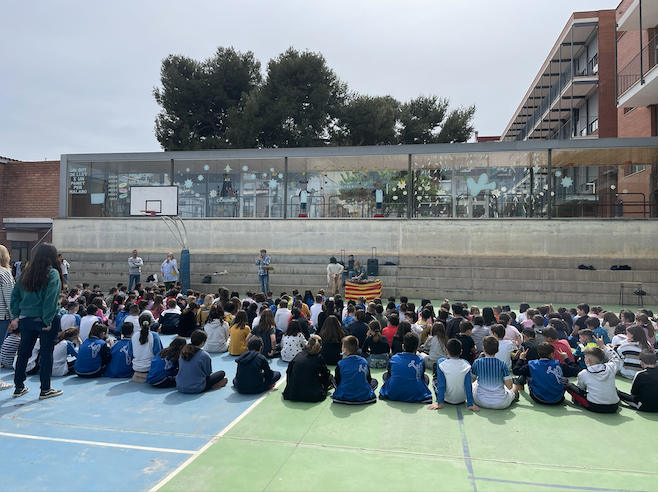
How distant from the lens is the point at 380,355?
7828mm

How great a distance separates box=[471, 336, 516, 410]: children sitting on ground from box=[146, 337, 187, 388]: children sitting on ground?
13.8ft

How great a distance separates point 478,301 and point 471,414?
10544 mm

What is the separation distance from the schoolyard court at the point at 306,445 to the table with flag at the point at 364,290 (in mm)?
9265

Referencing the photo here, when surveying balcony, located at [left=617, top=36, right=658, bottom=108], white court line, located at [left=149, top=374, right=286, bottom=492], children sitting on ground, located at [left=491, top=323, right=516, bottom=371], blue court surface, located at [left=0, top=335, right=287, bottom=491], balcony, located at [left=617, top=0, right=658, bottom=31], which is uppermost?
balcony, located at [left=617, top=0, right=658, bottom=31]

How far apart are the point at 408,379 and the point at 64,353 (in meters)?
5.50

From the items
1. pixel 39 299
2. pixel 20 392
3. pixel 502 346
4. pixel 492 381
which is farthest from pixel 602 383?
pixel 20 392

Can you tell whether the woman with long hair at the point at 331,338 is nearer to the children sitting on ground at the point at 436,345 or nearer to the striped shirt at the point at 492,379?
the children sitting on ground at the point at 436,345

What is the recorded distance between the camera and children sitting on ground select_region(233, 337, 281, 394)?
645 cm

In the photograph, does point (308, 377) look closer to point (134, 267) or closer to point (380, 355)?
point (380, 355)

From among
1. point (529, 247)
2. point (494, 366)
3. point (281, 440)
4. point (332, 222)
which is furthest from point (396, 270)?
point (281, 440)

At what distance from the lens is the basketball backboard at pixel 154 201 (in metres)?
20.1

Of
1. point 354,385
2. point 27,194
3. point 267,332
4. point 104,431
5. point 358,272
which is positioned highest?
point 27,194

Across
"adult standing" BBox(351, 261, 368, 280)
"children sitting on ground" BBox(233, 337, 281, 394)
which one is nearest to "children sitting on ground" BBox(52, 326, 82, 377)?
"children sitting on ground" BBox(233, 337, 281, 394)

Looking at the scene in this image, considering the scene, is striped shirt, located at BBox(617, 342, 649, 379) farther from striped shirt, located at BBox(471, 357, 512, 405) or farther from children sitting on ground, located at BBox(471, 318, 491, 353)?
striped shirt, located at BBox(471, 357, 512, 405)
